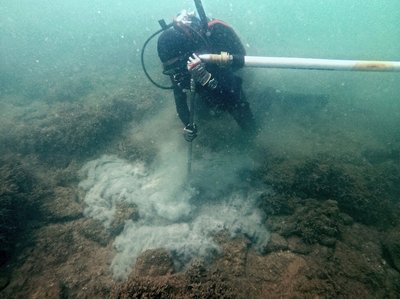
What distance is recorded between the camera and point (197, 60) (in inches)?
157

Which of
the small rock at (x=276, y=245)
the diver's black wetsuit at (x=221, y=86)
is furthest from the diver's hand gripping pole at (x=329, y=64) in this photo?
the small rock at (x=276, y=245)

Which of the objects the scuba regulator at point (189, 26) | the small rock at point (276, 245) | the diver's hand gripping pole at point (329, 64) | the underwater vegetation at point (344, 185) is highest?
the scuba regulator at point (189, 26)

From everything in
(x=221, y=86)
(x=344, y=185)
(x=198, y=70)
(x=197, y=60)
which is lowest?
(x=344, y=185)

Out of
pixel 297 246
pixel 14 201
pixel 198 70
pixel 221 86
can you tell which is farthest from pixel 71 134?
pixel 297 246

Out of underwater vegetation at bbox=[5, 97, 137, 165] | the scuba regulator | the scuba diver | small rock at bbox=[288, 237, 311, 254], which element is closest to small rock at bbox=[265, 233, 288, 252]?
small rock at bbox=[288, 237, 311, 254]

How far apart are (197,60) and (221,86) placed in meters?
1.69

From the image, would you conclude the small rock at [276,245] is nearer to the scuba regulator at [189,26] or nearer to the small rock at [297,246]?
the small rock at [297,246]

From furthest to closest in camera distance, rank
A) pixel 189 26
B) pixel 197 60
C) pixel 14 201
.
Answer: pixel 14 201 → pixel 189 26 → pixel 197 60

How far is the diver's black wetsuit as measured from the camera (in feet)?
16.9

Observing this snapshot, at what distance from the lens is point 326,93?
954 centimetres

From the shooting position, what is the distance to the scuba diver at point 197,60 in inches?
180

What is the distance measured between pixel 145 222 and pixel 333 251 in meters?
3.46

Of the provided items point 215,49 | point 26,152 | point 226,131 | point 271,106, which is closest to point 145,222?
point 226,131

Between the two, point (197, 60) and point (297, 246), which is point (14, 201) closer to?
point (197, 60)
